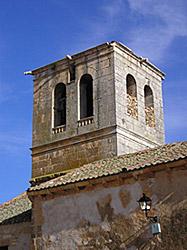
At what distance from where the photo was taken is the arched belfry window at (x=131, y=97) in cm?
1936

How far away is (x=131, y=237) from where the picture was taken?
1202 cm

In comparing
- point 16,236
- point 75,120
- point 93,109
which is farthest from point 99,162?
point 75,120

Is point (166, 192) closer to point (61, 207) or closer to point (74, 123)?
point (61, 207)

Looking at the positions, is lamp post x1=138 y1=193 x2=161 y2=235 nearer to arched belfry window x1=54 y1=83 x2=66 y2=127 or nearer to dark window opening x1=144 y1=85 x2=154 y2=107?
arched belfry window x1=54 y1=83 x2=66 y2=127

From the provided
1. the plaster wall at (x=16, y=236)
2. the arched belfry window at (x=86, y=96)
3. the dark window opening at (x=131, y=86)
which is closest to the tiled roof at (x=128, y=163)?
the plaster wall at (x=16, y=236)

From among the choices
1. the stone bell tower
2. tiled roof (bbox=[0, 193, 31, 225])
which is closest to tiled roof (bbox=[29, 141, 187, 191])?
tiled roof (bbox=[0, 193, 31, 225])

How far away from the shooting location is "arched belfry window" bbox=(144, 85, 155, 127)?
20347 mm

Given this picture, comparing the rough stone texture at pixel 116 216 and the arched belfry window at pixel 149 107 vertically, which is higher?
the arched belfry window at pixel 149 107

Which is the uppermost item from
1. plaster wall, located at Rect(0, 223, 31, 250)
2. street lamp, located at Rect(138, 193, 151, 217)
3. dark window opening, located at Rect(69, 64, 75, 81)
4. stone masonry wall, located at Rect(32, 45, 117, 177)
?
dark window opening, located at Rect(69, 64, 75, 81)

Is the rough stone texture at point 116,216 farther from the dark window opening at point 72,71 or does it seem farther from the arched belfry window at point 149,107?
the arched belfry window at point 149,107

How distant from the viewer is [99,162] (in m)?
15.9

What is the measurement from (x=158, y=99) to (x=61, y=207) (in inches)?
351

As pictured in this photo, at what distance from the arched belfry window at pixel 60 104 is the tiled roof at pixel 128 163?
5177 mm

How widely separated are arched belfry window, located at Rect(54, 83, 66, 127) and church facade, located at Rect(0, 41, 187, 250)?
4 centimetres
